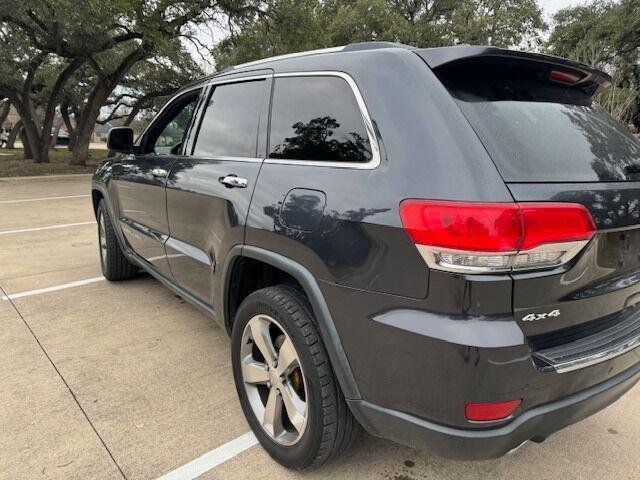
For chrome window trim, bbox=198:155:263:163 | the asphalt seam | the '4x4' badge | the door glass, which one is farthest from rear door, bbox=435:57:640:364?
the door glass

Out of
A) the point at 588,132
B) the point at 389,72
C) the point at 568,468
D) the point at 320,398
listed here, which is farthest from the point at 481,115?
the point at 568,468

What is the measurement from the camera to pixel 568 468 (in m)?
2.32

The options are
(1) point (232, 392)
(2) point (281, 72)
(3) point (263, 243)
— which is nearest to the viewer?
(3) point (263, 243)

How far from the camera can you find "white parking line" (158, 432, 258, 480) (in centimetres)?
224

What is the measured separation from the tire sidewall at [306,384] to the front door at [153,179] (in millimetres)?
1275

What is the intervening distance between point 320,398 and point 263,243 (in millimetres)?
714

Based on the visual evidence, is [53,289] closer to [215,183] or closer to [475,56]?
[215,183]

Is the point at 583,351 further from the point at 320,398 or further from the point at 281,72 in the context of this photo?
the point at 281,72

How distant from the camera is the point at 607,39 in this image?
21.4 metres

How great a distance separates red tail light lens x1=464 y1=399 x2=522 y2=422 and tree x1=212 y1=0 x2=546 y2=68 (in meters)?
15.6

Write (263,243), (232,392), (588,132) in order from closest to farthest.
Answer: (588,132) → (263,243) → (232,392)

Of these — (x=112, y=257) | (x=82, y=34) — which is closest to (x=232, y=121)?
(x=112, y=257)

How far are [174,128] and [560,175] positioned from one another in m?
2.73

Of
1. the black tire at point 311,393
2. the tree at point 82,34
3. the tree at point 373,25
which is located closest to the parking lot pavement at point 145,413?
the black tire at point 311,393
